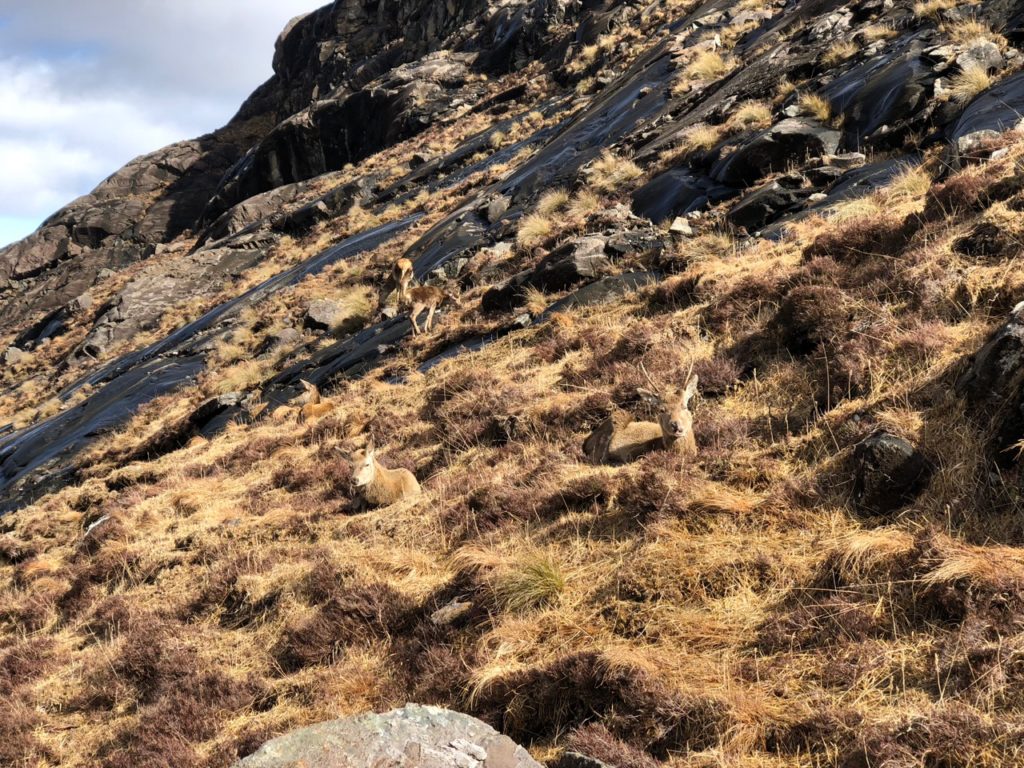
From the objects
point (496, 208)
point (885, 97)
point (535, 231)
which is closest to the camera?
point (885, 97)

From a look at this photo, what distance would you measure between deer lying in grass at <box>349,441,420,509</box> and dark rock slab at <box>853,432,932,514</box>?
5192mm

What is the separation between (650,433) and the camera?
7.89 metres

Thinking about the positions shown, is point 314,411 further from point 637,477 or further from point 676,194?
point 676,194

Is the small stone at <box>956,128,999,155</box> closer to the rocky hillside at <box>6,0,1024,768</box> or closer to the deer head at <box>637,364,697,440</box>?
the rocky hillside at <box>6,0,1024,768</box>

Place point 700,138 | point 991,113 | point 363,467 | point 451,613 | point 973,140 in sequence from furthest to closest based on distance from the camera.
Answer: point 700,138, point 991,113, point 973,140, point 363,467, point 451,613

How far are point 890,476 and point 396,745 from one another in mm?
3905

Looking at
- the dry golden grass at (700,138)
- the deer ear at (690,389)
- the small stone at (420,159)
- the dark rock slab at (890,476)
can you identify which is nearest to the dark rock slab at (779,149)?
the dry golden grass at (700,138)

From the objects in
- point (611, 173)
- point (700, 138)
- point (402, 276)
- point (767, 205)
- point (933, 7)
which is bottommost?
point (767, 205)

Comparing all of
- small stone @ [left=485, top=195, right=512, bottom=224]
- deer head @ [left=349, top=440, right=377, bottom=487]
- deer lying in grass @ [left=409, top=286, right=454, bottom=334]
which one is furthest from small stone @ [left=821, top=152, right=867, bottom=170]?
small stone @ [left=485, top=195, right=512, bottom=224]

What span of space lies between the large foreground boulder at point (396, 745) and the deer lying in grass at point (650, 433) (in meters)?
3.98

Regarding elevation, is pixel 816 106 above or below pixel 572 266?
above

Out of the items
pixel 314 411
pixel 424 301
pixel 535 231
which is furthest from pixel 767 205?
pixel 314 411

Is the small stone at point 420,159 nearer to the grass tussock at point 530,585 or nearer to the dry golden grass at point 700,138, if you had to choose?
the dry golden grass at point 700,138

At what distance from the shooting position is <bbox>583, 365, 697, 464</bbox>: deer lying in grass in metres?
7.40
